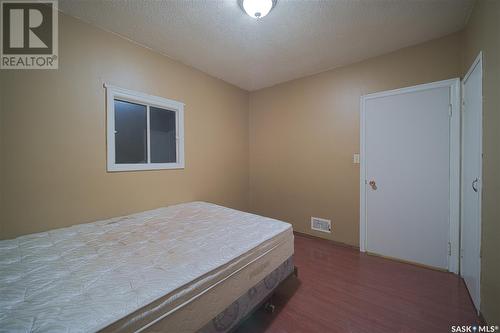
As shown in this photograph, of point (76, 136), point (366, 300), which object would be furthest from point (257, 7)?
point (366, 300)

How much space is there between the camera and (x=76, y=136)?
1833 mm

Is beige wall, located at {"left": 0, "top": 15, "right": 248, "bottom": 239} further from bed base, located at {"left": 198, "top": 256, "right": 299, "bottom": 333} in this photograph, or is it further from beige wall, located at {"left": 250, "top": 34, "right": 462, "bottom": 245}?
bed base, located at {"left": 198, "top": 256, "right": 299, "bottom": 333}

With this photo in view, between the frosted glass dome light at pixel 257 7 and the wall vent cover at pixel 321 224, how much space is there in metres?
2.70

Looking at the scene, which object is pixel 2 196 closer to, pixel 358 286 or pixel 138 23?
pixel 138 23

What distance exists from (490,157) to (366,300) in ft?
4.69

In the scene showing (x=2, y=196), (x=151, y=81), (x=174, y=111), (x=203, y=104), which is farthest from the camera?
(x=203, y=104)

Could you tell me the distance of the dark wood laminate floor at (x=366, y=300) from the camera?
141cm

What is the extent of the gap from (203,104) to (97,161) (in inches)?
62.6

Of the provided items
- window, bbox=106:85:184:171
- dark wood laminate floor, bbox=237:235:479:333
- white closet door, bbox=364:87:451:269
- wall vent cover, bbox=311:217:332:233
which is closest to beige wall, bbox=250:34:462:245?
wall vent cover, bbox=311:217:332:233

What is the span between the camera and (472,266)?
165 centimetres

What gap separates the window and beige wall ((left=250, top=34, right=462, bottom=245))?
156 cm

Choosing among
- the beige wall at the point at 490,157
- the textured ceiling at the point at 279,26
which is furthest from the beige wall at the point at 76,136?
the beige wall at the point at 490,157

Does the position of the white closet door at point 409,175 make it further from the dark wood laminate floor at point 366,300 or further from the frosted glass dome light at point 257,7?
the frosted glass dome light at point 257,7

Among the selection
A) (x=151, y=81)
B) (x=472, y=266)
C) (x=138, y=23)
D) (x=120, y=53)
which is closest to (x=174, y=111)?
(x=151, y=81)
